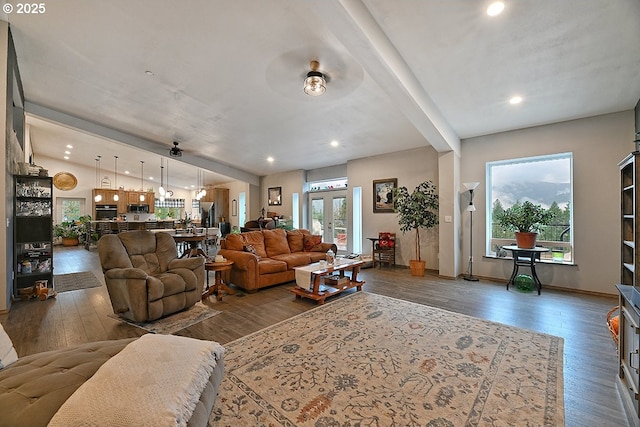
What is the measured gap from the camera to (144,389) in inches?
43.3

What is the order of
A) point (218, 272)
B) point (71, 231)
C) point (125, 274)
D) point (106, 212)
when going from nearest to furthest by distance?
point (125, 274)
point (218, 272)
point (71, 231)
point (106, 212)

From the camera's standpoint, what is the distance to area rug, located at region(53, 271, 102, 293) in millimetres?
4537

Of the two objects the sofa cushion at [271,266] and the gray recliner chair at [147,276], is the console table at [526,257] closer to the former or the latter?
the sofa cushion at [271,266]

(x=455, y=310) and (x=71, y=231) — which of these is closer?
(x=455, y=310)

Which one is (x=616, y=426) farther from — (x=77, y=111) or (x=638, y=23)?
(x=77, y=111)

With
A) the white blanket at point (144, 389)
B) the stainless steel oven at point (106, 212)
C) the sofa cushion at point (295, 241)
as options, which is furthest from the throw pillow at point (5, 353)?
the stainless steel oven at point (106, 212)

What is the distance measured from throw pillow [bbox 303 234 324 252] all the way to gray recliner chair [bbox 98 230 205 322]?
244cm

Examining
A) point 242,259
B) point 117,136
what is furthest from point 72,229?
point 242,259

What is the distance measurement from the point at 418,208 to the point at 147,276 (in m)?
4.67

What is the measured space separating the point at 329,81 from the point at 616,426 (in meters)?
4.09

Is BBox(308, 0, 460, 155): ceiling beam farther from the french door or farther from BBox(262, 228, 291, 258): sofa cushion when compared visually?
the french door

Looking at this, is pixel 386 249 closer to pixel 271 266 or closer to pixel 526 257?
pixel 526 257

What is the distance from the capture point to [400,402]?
69.6 inches

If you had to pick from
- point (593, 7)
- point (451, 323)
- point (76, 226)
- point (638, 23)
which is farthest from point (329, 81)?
point (76, 226)
